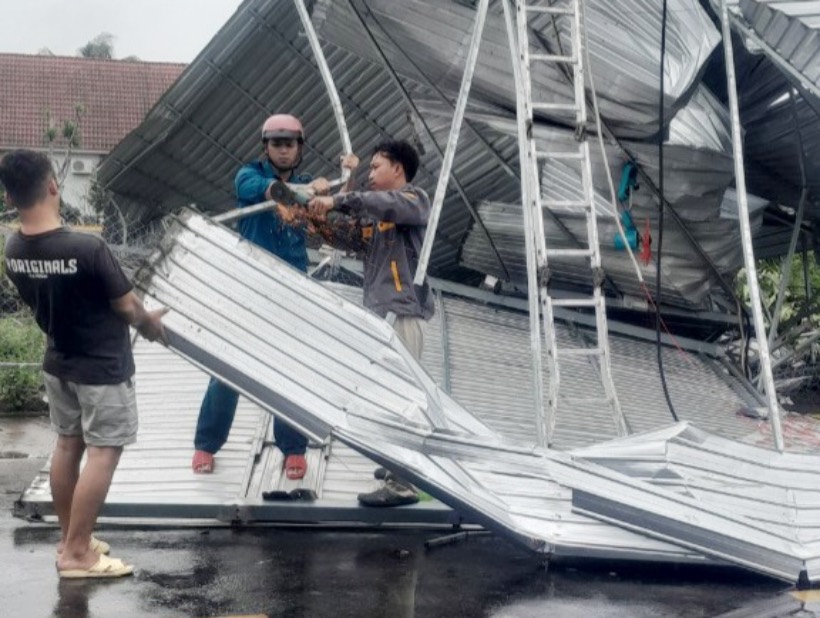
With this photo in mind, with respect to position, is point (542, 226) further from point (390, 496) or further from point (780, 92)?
point (780, 92)

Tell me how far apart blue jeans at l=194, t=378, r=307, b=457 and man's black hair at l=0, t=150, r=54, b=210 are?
1454 millimetres

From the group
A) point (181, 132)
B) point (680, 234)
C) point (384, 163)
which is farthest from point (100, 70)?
point (384, 163)

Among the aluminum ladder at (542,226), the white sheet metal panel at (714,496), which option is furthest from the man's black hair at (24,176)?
the aluminum ladder at (542,226)

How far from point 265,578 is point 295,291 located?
1.16 m

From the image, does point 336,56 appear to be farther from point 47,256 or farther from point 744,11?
point 47,256

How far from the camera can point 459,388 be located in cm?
812

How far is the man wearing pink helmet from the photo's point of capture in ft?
19.4

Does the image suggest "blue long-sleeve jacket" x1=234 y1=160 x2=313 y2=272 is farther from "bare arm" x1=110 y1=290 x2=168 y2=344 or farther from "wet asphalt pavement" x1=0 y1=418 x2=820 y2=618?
"wet asphalt pavement" x1=0 y1=418 x2=820 y2=618

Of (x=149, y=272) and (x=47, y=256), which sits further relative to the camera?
(x=149, y=272)

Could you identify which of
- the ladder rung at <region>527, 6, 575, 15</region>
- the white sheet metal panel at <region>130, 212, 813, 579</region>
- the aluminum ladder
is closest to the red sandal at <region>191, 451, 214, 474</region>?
the white sheet metal panel at <region>130, 212, 813, 579</region>

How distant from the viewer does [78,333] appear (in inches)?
191

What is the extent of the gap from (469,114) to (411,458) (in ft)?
15.0

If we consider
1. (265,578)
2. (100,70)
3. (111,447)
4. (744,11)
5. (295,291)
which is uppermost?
(100,70)

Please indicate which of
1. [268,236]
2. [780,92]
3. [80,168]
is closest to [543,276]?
[268,236]
